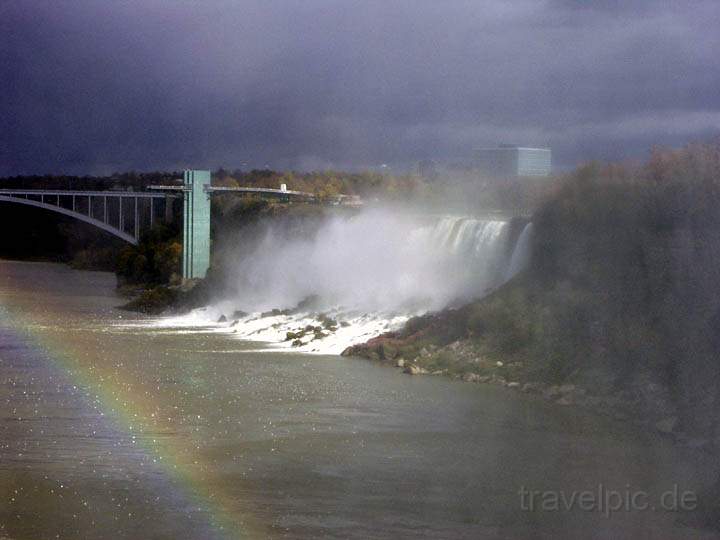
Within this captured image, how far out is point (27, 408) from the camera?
63.9 feet

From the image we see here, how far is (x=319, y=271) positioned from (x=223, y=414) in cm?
2138

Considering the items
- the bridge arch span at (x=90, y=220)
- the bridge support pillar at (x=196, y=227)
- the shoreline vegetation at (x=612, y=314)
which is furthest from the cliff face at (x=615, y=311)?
the bridge arch span at (x=90, y=220)

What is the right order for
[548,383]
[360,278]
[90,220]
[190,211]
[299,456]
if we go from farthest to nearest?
[90,220], [190,211], [360,278], [548,383], [299,456]

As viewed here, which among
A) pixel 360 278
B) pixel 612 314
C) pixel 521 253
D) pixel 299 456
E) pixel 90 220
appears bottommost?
pixel 299 456

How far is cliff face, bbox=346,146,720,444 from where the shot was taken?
1964 centimetres

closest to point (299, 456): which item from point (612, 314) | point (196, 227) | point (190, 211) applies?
point (612, 314)

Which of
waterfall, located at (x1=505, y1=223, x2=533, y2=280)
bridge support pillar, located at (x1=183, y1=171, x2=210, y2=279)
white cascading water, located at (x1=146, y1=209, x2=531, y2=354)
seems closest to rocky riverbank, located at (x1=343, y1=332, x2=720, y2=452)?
white cascading water, located at (x1=146, y1=209, x2=531, y2=354)

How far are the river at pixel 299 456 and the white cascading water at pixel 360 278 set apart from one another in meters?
5.47

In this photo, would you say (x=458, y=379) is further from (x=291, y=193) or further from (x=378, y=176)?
(x=378, y=176)

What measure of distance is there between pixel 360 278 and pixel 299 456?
68.0 feet

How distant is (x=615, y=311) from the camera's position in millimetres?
22750

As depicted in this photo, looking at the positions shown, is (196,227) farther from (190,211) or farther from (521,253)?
(521,253)

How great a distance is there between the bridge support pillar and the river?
2705 centimetres

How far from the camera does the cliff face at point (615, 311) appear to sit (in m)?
19.6
